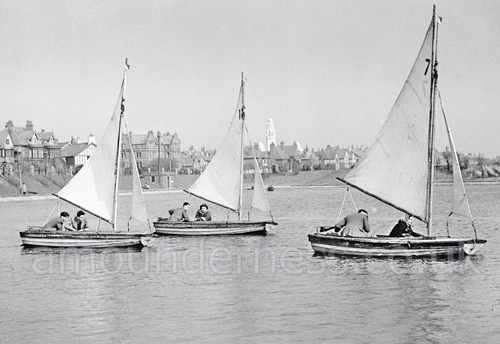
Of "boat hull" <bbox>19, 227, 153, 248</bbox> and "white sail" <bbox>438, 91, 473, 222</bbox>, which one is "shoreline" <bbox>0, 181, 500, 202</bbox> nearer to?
"boat hull" <bbox>19, 227, 153, 248</bbox>

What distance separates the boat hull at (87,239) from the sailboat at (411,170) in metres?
9.41

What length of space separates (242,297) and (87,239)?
13376 mm

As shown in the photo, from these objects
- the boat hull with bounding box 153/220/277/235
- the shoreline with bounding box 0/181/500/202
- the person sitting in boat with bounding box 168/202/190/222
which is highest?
the person sitting in boat with bounding box 168/202/190/222

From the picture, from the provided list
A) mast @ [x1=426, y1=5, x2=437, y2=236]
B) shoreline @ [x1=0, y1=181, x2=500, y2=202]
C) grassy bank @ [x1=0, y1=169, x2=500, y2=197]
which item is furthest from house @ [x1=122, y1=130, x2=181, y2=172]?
mast @ [x1=426, y1=5, x2=437, y2=236]

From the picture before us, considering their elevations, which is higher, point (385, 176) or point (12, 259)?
point (385, 176)

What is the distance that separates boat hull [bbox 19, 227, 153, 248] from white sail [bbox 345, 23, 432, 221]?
1060 cm

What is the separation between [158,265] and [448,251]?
11.8m

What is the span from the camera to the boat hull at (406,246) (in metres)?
27.1

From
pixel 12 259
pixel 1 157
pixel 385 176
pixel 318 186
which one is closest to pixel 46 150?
pixel 1 157

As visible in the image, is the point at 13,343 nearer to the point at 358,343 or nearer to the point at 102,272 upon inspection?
the point at 358,343

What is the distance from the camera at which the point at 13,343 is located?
15.8m

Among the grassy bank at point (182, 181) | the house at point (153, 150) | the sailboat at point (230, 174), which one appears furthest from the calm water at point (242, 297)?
the house at point (153, 150)

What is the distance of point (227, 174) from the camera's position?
4244cm

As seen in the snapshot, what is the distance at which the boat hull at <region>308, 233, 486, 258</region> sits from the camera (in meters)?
27.1
